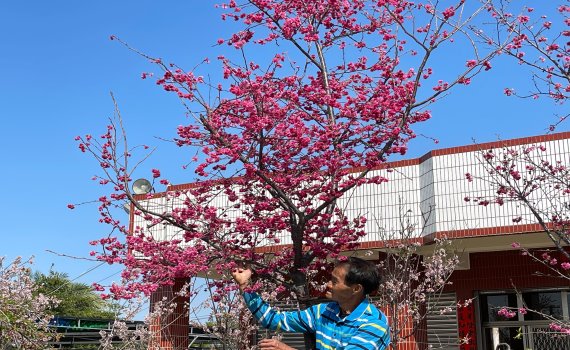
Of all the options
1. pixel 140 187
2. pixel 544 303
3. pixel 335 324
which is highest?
pixel 140 187

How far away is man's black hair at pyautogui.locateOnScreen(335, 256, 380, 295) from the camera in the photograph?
3.97 metres

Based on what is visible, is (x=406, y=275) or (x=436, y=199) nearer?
(x=406, y=275)

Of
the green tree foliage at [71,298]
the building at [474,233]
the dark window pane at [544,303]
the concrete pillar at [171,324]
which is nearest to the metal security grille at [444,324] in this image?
the building at [474,233]

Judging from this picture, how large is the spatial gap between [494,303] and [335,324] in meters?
13.9

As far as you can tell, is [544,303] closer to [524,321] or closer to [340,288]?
[524,321]

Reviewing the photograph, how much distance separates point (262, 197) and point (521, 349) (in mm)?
9410

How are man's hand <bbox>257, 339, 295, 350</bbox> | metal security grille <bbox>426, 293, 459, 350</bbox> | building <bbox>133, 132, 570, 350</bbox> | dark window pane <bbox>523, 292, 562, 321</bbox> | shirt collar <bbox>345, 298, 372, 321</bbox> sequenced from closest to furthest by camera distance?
man's hand <bbox>257, 339, 295, 350</bbox>
shirt collar <bbox>345, 298, 372, 321</bbox>
building <bbox>133, 132, 570, 350</bbox>
dark window pane <bbox>523, 292, 562, 321</bbox>
metal security grille <bbox>426, 293, 459, 350</bbox>

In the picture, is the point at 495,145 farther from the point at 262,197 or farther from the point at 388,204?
the point at 262,197

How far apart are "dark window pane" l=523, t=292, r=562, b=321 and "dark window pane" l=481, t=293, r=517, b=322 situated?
456 mm

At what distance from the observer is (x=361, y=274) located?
13.0 feet

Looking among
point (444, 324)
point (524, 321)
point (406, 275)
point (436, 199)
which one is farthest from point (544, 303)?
point (406, 275)

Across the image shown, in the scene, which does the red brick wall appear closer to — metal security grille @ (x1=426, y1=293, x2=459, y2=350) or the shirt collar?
metal security grille @ (x1=426, y1=293, x2=459, y2=350)

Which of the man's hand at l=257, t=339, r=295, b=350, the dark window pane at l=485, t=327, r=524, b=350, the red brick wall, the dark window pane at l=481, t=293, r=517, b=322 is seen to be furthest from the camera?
the dark window pane at l=481, t=293, r=517, b=322

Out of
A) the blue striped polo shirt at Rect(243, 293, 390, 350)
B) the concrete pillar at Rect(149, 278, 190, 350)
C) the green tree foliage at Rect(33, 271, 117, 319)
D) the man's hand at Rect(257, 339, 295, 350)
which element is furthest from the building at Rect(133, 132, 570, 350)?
the green tree foliage at Rect(33, 271, 117, 319)
